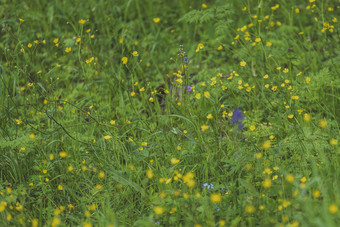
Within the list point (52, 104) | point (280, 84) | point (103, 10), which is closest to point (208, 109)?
point (280, 84)

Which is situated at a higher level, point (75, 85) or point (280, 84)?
point (280, 84)

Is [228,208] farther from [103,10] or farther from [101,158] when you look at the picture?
[103,10]

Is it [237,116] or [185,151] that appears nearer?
[185,151]

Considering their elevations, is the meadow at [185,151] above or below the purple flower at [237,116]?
above

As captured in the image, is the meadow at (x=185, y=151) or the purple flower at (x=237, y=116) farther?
the purple flower at (x=237, y=116)

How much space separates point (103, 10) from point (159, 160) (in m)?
2.12

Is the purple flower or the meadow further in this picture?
the purple flower

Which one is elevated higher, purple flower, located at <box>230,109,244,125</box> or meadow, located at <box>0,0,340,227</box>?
meadow, located at <box>0,0,340,227</box>

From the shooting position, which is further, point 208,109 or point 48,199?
point 208,109

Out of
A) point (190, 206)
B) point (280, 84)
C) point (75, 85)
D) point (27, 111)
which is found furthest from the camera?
point (75, 85)

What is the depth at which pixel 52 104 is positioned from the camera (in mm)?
2527

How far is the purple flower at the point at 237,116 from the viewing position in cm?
237

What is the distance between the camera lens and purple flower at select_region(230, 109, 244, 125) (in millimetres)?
2372

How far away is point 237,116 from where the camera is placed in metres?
2.41
